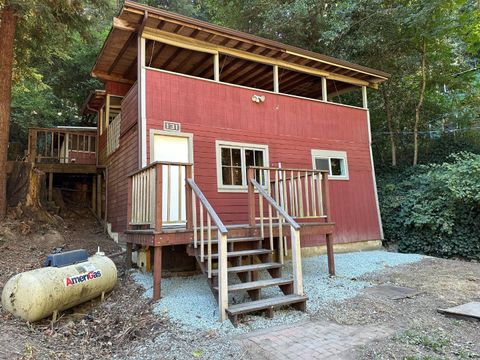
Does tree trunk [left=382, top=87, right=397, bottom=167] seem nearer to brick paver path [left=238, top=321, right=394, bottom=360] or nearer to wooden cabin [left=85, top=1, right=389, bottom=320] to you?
wooden cabin [left=85, top=1, right=389, bottom=320]

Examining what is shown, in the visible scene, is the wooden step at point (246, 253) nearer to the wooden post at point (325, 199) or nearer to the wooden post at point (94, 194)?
the wooden post at point (325, 199)

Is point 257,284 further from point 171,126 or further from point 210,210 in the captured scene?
point 171,126

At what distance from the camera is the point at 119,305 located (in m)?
4.77

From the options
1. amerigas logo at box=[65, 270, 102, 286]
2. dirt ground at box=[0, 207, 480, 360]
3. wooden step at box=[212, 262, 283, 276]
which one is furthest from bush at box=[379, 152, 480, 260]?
amerigas logo at box=[65, 270, 102, 286]

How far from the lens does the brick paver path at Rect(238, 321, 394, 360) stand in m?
3.20

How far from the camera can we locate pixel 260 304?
409 centimetres

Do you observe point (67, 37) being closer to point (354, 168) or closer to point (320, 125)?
point (320, 125)

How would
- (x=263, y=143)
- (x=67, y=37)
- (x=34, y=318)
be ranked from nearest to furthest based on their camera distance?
(x=34, y=318)
(x=263, y=143)
(x=67, y=37)

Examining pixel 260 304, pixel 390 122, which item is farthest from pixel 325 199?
pixel 390 122

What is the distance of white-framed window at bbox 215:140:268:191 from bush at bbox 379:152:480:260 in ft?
15.8

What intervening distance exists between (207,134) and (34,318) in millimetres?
4713

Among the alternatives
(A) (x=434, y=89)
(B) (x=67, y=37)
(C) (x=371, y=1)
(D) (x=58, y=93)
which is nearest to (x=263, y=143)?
(B) (x=67, y=37)

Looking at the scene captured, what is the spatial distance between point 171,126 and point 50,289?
3.93 m

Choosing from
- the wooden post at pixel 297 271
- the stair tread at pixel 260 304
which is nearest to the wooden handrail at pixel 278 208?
the wooden post at pixel 297 271
